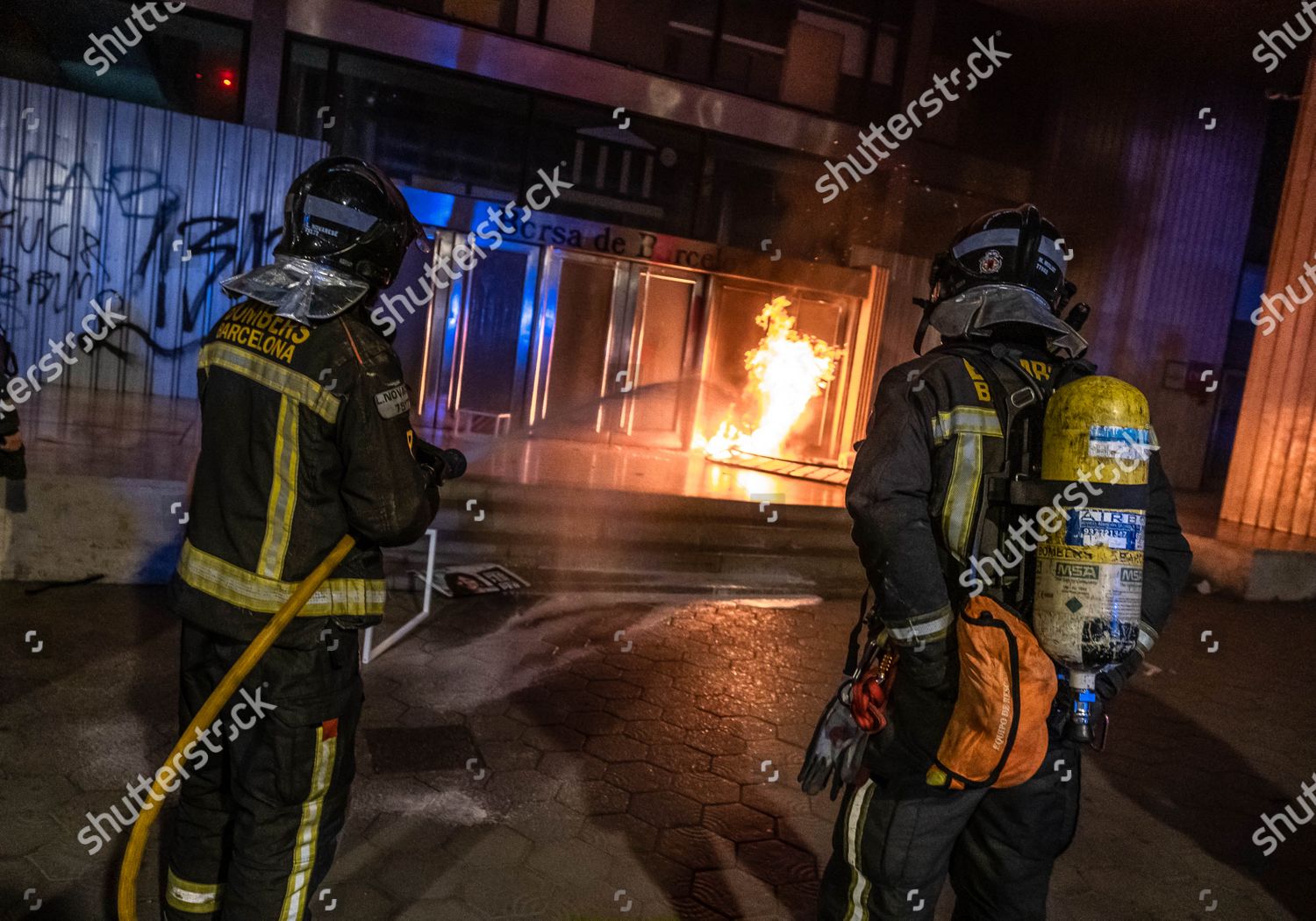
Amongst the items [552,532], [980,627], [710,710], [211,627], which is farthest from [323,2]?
[980,627]

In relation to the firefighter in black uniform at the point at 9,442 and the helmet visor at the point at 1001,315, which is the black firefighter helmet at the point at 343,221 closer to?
the helmet visor at the point at 1001,315

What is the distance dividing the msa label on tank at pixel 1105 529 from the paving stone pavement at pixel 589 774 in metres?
1.11

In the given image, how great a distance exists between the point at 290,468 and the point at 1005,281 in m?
2.05

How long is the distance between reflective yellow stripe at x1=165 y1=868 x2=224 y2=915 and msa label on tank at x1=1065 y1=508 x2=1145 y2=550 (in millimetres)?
2494

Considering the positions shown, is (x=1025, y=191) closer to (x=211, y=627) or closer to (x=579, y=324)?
(x=579, y=324)

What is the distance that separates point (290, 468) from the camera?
8.05 ft

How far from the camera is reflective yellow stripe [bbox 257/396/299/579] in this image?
2.43m

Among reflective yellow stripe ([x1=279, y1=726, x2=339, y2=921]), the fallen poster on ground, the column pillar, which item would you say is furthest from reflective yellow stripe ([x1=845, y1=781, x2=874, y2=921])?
the column pillar

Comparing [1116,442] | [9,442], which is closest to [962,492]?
[1116,442]

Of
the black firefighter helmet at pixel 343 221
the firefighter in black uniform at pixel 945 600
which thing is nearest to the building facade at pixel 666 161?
the black firefighter helmet at pixel 343 221

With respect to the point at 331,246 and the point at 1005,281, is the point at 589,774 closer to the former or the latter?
the point at 331,246

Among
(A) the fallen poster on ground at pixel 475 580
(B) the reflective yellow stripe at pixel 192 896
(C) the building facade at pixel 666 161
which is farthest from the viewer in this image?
(C) the building facade at pixel 666 161

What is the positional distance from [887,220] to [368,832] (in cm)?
1246

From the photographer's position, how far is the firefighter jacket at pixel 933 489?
7.70 feet
